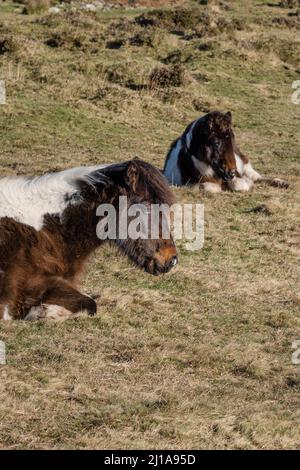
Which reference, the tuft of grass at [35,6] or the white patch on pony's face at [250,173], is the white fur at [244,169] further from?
the tuft of grass at [35,6]

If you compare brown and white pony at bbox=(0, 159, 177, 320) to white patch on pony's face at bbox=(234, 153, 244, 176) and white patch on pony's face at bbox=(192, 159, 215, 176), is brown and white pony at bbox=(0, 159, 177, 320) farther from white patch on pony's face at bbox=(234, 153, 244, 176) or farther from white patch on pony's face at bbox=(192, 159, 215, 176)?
white patch on pony's face at bbox=(234, 153, 244, 176)

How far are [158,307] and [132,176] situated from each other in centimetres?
201

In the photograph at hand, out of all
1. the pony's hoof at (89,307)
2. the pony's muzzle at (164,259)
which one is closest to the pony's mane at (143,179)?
the pony's muzzle at (164,259)

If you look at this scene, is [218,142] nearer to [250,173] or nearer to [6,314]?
[250,173]

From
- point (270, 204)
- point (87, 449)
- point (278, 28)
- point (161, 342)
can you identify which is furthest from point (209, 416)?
point (278, 28)

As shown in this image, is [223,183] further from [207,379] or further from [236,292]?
[207,379]

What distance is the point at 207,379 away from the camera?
254 inches

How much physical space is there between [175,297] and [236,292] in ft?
2.68

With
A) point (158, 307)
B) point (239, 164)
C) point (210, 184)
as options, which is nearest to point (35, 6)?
point (239, 164)

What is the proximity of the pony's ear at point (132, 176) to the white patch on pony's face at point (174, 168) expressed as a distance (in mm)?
6599

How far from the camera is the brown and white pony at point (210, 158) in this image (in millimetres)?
12586

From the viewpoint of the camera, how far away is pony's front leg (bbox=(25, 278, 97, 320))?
6750 millimetres
